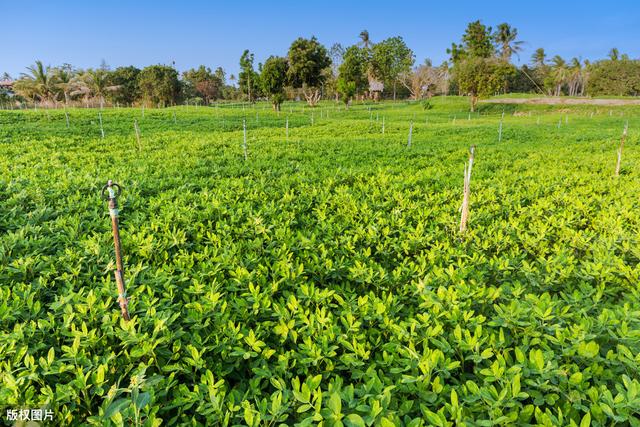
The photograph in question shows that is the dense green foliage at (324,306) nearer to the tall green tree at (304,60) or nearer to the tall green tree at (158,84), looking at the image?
the tall green tree at (304,60)

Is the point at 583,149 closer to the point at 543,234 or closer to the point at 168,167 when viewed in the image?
the point at 543,234

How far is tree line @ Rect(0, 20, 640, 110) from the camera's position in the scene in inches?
1608

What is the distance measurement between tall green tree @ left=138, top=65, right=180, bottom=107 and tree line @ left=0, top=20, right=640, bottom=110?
143 mm

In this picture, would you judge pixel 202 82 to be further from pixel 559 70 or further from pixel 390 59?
pixel 559 70

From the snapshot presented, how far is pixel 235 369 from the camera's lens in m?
2.55

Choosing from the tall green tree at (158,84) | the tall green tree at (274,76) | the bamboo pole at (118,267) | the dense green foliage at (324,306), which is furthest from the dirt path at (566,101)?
the bamboo pole at (118,267)

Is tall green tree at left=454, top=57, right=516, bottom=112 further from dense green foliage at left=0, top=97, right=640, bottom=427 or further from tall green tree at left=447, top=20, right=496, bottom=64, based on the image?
dense green foliage at left=0, top=97, right=640, bottom=427

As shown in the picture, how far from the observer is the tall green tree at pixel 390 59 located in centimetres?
6164

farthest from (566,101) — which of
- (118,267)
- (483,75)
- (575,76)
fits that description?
(118,267)

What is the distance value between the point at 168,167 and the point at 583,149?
15.3 meters

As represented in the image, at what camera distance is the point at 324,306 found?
9.35 ft

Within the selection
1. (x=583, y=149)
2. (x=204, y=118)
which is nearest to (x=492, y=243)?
(x=583, y=149)

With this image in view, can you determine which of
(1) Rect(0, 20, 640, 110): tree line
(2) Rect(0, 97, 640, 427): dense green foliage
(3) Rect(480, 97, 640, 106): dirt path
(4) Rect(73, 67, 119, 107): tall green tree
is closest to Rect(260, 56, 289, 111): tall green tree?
(1) Rect(0, 20, 640, 110): tree line

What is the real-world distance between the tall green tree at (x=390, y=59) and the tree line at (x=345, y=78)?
0.53ft
